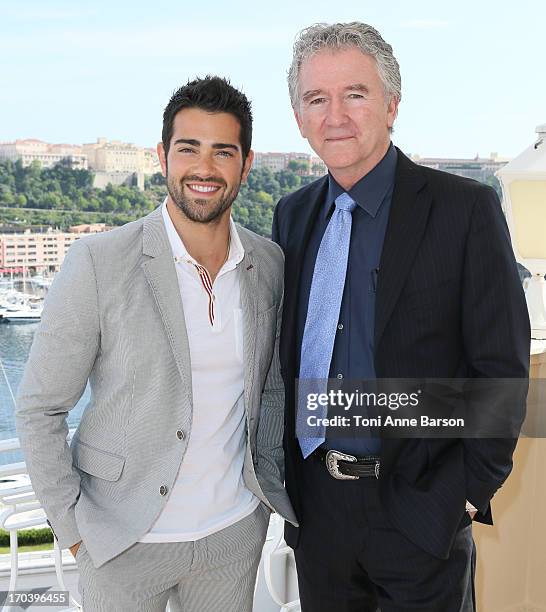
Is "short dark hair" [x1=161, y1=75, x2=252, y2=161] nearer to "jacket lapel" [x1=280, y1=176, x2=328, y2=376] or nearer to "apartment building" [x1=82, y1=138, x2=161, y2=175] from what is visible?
"jacket lapel" [x1=280, y1=176, x2=328, y2=376]

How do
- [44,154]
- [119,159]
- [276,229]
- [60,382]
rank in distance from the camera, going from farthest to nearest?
[44,154]
[119,159]
[276,229]
[60,382]

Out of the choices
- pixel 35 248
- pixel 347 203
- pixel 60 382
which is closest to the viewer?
pixel 60 382

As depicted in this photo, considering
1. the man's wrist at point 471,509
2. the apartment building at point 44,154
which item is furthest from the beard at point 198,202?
the apartment building at point 44,154

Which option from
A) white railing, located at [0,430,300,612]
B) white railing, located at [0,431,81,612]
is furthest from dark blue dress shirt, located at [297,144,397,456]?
white railing, located at [0,431,81,612]

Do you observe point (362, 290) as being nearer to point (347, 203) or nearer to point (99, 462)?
point (347, 203)

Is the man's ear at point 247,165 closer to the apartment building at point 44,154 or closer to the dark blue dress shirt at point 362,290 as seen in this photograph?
the dark blue dress shirt at point 362,290

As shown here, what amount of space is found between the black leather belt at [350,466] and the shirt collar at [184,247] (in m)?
0.45

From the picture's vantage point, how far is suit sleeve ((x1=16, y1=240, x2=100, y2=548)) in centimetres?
137

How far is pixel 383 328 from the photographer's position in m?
1.49

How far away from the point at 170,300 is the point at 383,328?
0.42 meters

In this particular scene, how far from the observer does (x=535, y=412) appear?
2314 millimetres

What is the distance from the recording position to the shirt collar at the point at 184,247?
4.91ft

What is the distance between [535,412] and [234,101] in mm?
1401

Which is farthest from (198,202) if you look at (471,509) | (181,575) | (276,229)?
(471,509)
